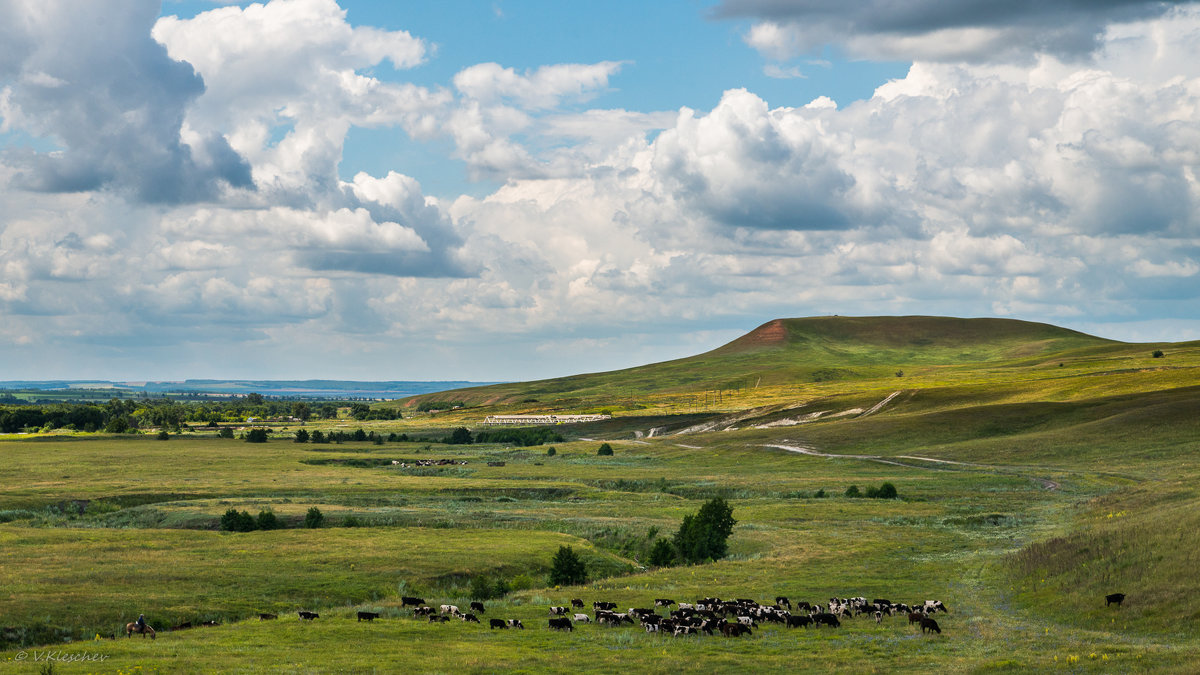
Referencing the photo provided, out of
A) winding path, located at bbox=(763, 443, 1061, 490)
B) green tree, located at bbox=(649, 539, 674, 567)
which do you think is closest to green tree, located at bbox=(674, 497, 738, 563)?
green tree, located at bbox=(649, 539, 674, 567)

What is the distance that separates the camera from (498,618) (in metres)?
37.3

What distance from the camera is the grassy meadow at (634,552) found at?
29297 mm

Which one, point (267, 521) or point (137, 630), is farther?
point (267, 521)

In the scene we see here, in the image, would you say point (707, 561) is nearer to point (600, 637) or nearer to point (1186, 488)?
point (600, 637)

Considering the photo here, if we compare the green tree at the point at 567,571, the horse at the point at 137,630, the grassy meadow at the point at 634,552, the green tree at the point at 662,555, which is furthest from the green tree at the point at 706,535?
the horse at the point at 137,630

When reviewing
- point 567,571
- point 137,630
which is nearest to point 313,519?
point 567,571

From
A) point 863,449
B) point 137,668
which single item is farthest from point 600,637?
point 863,449

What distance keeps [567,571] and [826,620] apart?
19.1m

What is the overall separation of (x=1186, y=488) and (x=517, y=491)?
2629 inches

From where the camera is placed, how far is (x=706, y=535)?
57688mm

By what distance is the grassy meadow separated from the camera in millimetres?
29297

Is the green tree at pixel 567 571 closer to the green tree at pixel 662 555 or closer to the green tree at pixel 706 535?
the green tree at pixel 662 555

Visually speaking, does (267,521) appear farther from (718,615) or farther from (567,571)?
(718,615)

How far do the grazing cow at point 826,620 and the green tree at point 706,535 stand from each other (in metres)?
22.2
